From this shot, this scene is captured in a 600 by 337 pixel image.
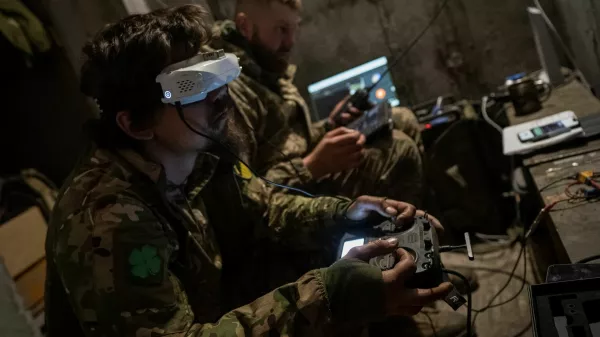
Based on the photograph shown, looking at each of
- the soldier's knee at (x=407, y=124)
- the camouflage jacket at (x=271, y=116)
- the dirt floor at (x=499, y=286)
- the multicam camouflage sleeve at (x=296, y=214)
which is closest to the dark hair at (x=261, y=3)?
the camouflage jacket at (x=271, y=116)

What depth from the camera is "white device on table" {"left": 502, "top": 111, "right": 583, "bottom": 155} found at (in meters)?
1.55

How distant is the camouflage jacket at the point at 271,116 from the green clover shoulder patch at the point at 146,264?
70cm

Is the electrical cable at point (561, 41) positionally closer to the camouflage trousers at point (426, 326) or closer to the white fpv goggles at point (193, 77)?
the camouflage trousers at point (426, 326)

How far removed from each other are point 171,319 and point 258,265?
0.55m

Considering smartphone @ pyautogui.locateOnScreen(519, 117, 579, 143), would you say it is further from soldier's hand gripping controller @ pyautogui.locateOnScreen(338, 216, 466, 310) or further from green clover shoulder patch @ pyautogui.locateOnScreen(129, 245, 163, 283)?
green clover shoulder patch @ pyautogui.locateOnScreen(129, 245, 163, 283)

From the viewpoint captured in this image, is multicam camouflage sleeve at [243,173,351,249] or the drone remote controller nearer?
the drone remote controller

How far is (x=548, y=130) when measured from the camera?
5.24ft

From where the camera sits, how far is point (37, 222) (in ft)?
7.12

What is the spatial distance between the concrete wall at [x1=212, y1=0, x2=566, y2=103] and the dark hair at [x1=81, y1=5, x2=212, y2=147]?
1254 mm

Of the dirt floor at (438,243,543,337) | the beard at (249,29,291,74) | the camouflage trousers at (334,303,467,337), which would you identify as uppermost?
the beard at (249,29,291,74)

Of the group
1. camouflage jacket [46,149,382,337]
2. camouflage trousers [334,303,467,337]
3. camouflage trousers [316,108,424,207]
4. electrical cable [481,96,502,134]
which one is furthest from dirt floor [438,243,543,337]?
camouflage jacket [46,149,382,337]

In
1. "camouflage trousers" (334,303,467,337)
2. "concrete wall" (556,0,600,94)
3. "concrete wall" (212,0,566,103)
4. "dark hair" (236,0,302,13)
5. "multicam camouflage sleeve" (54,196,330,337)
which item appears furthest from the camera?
"concrete wall" (212,0,566,103)

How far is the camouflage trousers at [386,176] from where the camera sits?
5.77 ft

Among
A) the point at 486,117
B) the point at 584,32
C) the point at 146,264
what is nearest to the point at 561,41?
the point at 584,32
